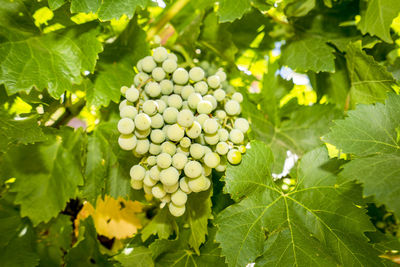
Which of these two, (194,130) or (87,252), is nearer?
(194,130)

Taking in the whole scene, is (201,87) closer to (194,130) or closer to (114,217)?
(194,130)

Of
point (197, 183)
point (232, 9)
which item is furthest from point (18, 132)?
point (232, 9)

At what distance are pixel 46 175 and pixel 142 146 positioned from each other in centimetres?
36

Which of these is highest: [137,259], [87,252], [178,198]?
[178,198]

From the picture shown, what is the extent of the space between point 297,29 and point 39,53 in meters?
0.67

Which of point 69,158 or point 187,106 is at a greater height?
point 187,106

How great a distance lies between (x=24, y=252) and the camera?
933 millimetres

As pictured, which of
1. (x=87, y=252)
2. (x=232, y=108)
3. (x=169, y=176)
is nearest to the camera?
(x=169, y=176)

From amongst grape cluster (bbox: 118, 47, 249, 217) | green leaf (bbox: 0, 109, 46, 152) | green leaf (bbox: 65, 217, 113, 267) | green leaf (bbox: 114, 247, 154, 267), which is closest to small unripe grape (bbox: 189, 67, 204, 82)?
grape cluster (bbox: 118, 47, 249, 217)

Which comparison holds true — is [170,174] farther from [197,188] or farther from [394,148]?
[394,148]

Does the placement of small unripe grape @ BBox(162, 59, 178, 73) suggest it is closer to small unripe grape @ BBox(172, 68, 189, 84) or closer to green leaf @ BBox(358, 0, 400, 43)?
small unripe grape @ BBox(172, 68, 189, 84)

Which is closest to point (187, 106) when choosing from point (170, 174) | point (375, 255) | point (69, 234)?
point (170, 174)

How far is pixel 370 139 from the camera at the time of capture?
2.18 feet

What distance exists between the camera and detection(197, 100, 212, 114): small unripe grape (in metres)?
0.66
